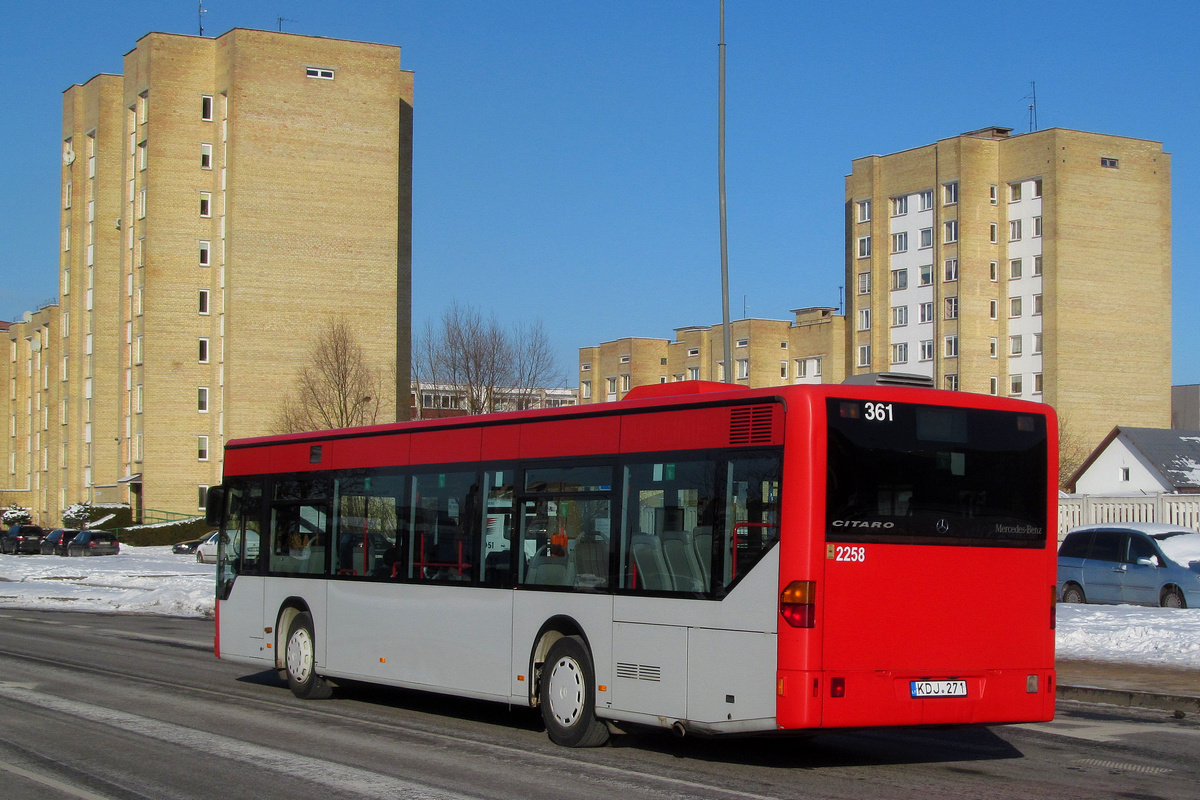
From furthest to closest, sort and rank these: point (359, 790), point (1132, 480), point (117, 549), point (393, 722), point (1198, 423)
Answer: point (1198, 423) → point (117, 549) → point (1132, 480) → point (393, 722) → point (359, 790)

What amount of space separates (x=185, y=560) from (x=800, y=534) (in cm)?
5399

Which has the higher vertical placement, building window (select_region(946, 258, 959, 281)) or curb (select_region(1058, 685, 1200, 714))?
building window (select_region(946, 258, 959, 281))

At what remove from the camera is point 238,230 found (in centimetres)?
7294

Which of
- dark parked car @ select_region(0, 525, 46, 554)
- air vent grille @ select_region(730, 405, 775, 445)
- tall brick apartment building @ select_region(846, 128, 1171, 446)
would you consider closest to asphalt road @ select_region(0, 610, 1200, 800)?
air vent grille @ select_region(730, 405, 775, 445)

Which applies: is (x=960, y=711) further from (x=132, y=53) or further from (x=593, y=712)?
(x=132, y=53)

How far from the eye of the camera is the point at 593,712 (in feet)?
34.6

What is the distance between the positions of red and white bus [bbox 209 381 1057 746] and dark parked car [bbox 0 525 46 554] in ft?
205

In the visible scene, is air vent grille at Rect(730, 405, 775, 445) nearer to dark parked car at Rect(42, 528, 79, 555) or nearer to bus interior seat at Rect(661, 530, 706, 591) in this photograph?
→ bus interior seat at Rect(661, 530, 706, 591)

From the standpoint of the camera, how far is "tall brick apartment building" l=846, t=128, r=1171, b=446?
85.4 metres

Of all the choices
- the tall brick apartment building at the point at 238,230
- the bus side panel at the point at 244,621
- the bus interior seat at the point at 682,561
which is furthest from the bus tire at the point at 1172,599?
the tall brick apartment building at the point at 238,230

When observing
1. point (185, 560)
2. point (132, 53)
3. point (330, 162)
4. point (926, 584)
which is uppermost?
point (132, 53)

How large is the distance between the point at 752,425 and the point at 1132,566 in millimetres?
16497

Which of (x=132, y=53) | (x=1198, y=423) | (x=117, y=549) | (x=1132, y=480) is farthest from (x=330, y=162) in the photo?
(x=1198, y=423)

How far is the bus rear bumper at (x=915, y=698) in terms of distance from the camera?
8.87 metres
